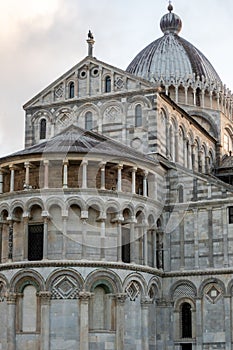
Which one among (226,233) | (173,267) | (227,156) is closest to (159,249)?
(173,267)

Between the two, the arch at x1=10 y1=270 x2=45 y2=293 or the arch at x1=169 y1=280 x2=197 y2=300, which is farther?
the arch at x1=169 y1=280 x2=197 y2=300

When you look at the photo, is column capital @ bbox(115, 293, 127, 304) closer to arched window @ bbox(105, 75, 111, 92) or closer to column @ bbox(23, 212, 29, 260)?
column @ bbox(23, 212, 29, 260)

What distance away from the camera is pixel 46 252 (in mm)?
29562

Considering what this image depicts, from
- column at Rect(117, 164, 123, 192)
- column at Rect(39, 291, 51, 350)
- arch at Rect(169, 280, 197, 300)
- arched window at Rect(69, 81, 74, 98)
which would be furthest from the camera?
arched window at Rect(69, 81, 74, 98)

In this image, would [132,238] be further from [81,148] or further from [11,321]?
[11,321]

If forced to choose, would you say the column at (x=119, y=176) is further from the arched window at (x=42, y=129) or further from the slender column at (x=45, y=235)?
the arched window at (x=42, y=129)

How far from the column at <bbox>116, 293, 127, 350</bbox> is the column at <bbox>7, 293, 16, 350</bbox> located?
414 cm

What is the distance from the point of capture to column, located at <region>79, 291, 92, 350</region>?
28.6 m

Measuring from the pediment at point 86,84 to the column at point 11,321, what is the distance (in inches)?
436

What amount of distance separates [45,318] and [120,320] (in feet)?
10.0

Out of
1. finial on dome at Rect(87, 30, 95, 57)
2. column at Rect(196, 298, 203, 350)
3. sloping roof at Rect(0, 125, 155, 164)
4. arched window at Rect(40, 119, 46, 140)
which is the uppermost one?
finial on dome at Rect(87, 30, 95, 57)

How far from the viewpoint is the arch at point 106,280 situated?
29453 mm

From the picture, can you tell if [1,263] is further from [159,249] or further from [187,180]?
[187,180]

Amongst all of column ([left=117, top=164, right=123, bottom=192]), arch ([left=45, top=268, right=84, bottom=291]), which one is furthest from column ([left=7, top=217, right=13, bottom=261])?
column ([left=117, top=164, right=123, bottom=192])
